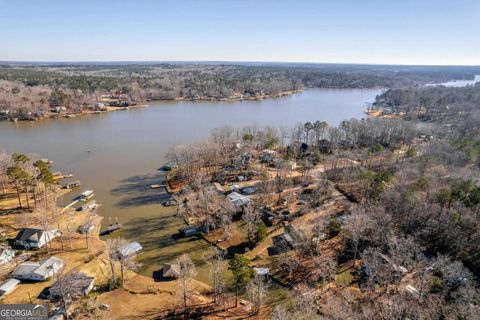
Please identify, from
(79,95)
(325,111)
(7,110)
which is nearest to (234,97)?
(325,111)

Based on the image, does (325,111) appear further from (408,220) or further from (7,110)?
(7,110)

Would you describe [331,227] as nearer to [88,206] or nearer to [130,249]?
[130,249]

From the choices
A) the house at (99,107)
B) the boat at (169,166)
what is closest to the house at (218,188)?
the boat at (169,166)

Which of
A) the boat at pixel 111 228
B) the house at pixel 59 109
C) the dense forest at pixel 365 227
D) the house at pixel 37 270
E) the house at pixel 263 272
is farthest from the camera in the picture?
the house at pixel 59 109

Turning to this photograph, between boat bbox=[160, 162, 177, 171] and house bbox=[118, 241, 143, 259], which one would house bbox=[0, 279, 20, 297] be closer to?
house bbox=[118, 241, 143, 259]

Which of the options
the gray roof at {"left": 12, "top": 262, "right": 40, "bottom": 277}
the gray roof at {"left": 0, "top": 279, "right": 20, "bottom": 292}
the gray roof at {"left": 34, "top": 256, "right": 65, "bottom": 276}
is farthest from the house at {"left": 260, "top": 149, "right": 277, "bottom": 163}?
the gray roof at {"left": 0, "top": 279, "right": 20, "bottom": 292}

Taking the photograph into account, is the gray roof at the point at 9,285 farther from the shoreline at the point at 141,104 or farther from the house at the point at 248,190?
the shoreline at the point at 141,104
